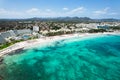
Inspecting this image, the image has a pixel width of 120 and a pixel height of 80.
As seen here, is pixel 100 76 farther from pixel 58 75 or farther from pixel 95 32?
pixel 95 32

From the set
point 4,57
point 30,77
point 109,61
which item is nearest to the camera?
point 30,77

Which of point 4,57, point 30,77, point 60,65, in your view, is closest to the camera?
point 30,77

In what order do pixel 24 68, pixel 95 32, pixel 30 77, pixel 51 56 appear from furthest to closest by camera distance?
pixel 95 32, pixel 51 56, pixel 24 68, pixel 30 77

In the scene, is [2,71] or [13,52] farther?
[13,52]

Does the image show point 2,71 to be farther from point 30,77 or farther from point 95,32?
point 95,32

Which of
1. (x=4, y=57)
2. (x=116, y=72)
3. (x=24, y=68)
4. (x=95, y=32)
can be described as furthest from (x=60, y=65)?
(x=95, y=32)

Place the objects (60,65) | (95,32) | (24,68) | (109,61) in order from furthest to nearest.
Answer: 1. (95,32)
2. (109,61)
3. (60,65)
4. (24,68)

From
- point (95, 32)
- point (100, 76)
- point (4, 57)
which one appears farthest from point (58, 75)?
point (95, 32)

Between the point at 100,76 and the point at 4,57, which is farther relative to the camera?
the point at 4,57
